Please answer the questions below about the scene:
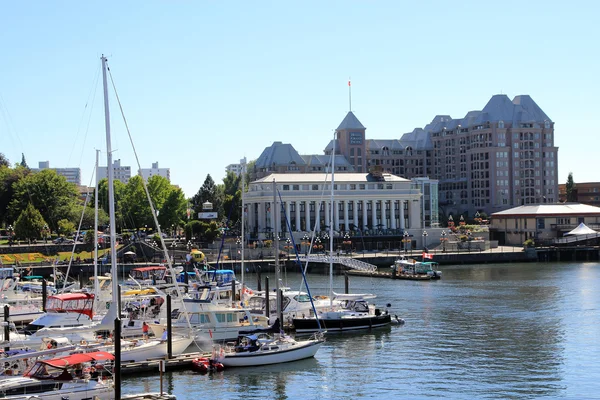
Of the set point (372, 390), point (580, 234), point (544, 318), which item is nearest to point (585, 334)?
point (544, 318)

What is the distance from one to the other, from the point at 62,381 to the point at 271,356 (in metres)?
15.0

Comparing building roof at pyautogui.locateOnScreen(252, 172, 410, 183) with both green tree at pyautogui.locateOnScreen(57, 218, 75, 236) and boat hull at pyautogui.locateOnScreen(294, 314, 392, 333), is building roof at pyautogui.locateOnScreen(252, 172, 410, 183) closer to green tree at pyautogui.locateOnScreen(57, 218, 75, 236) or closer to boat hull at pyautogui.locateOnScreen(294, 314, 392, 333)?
green tree at pyautogui.locateOnScreen(57, 218, 75, 236)

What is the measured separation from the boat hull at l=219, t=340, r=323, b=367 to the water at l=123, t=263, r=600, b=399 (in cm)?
43

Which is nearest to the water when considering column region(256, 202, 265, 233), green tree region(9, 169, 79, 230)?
column region(256, 202, 265, 233)

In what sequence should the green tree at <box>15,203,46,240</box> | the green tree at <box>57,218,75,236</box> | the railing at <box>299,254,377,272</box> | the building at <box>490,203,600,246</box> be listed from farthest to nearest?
the building at <box>490,203,600,246</box>, the green tree at <box>57,218,75,236</box>, the green tree at <box>15,203,46,240</box>, the railing at <box>299,254,377,272</box>

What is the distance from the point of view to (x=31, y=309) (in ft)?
235

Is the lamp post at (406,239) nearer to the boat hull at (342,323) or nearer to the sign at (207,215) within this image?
the sign at (207,215)

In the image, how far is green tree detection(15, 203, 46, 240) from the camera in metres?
140

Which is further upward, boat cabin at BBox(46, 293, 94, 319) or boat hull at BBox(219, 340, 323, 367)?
boat cabin at BBox(46, 293, 94, 319)

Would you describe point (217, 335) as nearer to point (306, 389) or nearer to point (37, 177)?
point (306, 389)

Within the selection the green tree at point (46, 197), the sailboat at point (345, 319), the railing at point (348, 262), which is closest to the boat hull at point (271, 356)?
the sailboat at point (345, 319)

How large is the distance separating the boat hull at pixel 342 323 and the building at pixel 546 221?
89.2 metres

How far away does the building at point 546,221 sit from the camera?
6147 inches

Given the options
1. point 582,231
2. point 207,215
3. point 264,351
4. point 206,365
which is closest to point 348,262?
point 582,231
